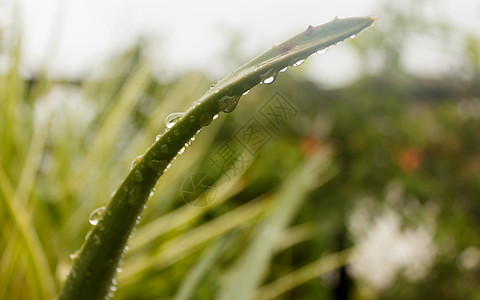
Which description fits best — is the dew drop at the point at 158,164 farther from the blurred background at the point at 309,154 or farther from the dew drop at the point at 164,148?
the blurred background at the point at 309,154

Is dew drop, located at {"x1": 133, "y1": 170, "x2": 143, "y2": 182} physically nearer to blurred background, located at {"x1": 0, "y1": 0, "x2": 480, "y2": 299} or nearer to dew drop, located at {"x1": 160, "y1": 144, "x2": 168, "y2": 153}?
dew drop, located at {"x1": 160, "y1": 144, "x2": 168, "y2": 153}

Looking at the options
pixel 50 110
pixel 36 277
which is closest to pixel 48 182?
pixel 50 110

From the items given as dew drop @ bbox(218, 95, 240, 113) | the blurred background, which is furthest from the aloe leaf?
the blurred background

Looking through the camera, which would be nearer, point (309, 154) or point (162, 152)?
point (162, 152)

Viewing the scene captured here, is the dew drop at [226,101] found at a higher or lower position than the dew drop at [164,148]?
higher

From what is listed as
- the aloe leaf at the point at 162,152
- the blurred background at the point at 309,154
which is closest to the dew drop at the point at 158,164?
the aloe leaf at the point at 162,152

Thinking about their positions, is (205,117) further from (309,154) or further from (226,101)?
(309,154)

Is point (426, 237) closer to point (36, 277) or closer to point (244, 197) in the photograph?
point (244, 197)

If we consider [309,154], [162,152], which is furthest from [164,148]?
[309,154]
